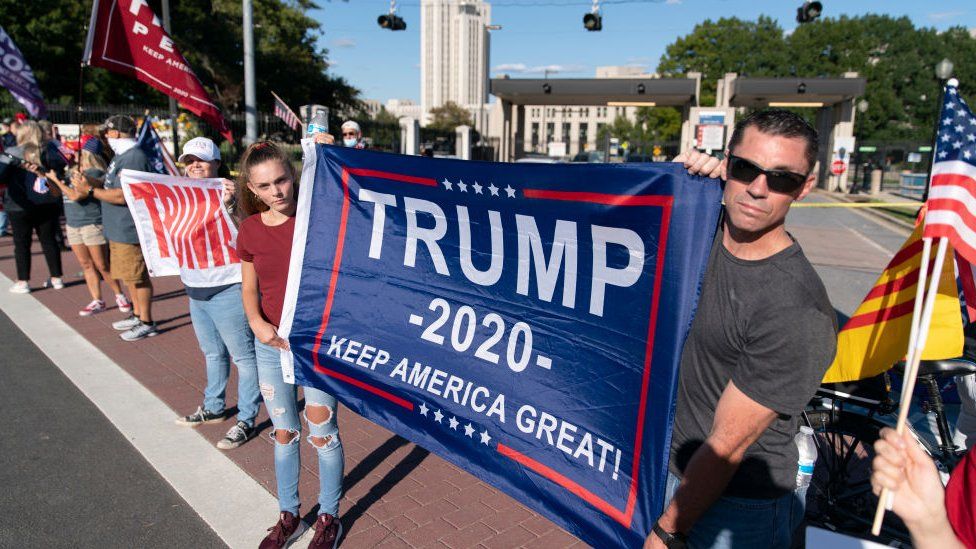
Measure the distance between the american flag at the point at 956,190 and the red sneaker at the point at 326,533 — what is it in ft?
9.15

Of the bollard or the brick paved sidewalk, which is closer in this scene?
the brick paved sidewalk

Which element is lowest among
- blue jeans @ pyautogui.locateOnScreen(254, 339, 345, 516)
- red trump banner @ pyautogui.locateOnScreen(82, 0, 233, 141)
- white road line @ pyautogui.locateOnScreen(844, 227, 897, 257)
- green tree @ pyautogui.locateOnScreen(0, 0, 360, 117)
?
white road line @ pyautogui.locateOnScreen(844, 227, 897, 257)

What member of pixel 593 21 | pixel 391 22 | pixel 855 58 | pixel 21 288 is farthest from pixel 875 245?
pixel 855 58

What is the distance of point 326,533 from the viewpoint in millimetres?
3176

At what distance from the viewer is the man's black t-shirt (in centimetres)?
168

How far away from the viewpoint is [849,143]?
112ft

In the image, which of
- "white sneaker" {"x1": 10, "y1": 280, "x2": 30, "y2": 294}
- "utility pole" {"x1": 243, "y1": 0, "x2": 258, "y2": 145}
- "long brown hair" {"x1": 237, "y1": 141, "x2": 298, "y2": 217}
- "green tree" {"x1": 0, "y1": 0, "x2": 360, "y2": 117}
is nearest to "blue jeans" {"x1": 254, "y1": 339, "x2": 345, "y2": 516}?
"long brown hair" {"x1": 237, "y1": 141, "x2": 298, "y2": 217}

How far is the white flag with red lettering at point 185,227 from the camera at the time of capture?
4281 millimetres

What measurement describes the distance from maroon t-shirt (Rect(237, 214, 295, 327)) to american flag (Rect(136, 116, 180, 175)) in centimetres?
349

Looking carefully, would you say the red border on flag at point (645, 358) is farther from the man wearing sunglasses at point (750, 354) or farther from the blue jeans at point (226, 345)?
the blue jeans at point (226, 345)

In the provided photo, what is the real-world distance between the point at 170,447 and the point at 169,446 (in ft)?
0.06

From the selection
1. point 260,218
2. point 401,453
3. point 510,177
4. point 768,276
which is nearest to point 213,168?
point 260,218

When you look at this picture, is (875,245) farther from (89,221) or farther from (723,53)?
(723,53)

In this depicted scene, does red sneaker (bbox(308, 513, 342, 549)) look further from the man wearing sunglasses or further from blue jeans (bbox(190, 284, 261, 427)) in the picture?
Result: the man wearing sunglasses
